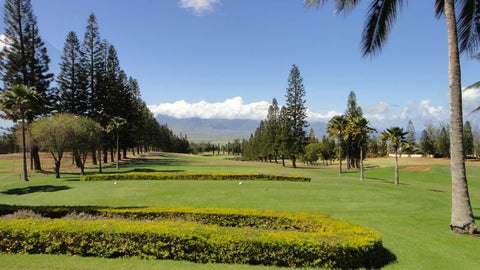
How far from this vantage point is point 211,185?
24.3 metres

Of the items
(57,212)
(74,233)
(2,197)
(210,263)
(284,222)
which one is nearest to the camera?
(210,263)

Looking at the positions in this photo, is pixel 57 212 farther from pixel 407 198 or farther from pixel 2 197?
pixel 407 198

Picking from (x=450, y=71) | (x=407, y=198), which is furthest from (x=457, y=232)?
(x=407, y=198)

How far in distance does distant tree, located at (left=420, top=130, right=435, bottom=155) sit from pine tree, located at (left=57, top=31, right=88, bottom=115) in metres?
89.5

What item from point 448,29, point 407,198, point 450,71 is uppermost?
point 448,29

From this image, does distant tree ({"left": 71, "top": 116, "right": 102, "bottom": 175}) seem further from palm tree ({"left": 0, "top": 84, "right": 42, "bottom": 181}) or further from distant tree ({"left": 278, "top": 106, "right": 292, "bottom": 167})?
distant tree ({"left": 278, "top": 106, "right": 292, "bottom": 167})

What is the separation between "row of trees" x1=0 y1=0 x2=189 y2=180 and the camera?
28.6 meters

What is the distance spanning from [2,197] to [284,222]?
18.8 metres

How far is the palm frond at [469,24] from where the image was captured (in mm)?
10702

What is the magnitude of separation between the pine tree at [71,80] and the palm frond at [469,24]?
43334 millimetres

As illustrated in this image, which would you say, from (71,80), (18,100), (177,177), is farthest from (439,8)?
(71,80)

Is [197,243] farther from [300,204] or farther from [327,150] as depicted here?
[327,150]

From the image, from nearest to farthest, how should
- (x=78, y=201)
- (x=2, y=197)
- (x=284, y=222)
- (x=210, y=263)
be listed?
(x=210, y=263), (x=284, y=222), (x=78, y=201), (x=2, y=197)

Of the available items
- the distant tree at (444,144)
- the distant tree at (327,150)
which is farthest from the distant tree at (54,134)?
the distant tree at (444,144)
